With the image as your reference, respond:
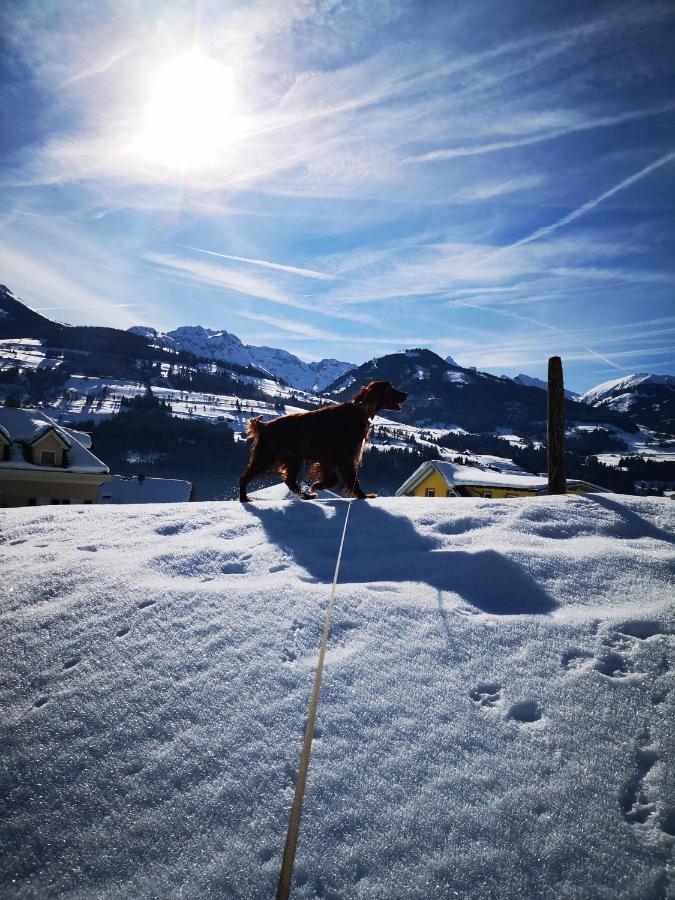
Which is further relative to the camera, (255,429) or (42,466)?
(42,466)

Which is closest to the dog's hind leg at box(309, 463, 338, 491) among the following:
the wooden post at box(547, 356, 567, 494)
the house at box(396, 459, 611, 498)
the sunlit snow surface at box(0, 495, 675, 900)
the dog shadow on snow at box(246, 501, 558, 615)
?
the dog shadow on snow at box(246, 501, 558, 615)

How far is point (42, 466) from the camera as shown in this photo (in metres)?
18.8

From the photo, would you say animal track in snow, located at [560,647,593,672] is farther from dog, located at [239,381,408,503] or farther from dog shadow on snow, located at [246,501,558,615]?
dog, located at [239,381,408,503]

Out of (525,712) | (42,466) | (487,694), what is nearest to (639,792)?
(525,712)

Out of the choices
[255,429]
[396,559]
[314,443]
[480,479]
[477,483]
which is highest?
[255,429]

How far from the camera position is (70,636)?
203cm

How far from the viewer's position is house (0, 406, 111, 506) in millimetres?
18344

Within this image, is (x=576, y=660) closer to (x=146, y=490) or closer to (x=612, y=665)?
(x=612, y=665)

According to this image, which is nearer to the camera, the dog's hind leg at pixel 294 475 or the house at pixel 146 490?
the dog's hind leg at pixel 294 475

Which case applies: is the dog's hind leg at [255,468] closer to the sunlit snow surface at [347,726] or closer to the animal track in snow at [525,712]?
the sunlit snow surface at [347,726]

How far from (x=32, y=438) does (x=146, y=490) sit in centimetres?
831

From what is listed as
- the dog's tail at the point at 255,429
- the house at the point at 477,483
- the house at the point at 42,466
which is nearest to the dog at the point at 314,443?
the dog's tail at the point at 255,429

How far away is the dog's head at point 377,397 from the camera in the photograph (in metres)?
5.40

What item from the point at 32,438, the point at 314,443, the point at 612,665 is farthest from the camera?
the point at 32,438
